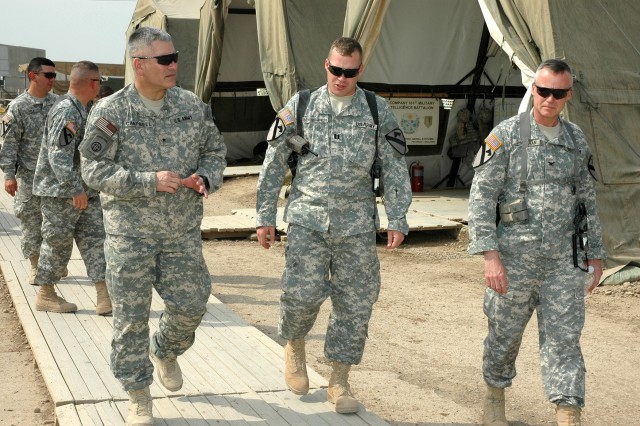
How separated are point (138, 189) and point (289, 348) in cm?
124

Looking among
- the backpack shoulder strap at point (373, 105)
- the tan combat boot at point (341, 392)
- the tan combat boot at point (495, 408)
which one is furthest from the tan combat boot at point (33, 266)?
the tan combat boot at point (495, 408)

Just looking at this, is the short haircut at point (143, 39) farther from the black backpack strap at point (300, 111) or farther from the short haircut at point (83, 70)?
the short haircut at point (83, 70)

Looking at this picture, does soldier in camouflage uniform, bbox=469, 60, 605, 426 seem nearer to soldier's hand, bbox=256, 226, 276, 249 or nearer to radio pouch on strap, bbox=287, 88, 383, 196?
radio pouch on strap, bbox=287, 88, 383, 196

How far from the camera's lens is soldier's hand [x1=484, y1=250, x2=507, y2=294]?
Answer: 4387mm

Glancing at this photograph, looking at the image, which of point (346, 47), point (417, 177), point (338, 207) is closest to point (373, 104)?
point (346, 47)

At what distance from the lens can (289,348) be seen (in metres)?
4.90

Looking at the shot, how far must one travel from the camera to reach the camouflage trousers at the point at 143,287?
435 centimetres

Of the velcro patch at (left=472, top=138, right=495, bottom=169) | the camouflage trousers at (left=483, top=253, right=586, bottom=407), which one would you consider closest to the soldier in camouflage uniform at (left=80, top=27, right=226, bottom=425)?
the velcro patch at (left=472, top=138, right=495, bottom=169)

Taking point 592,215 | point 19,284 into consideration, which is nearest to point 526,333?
point 592,215

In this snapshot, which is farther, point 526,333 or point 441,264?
point 441,264

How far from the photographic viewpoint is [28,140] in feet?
25.3

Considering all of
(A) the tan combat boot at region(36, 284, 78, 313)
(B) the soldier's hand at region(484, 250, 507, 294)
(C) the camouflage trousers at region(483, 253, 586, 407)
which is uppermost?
(B) the soldier's hand at region(484, 250, 507, 294)

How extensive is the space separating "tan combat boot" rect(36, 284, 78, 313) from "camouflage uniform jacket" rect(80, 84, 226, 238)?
2763mm

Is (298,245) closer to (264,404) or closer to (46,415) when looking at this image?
(264,404)
